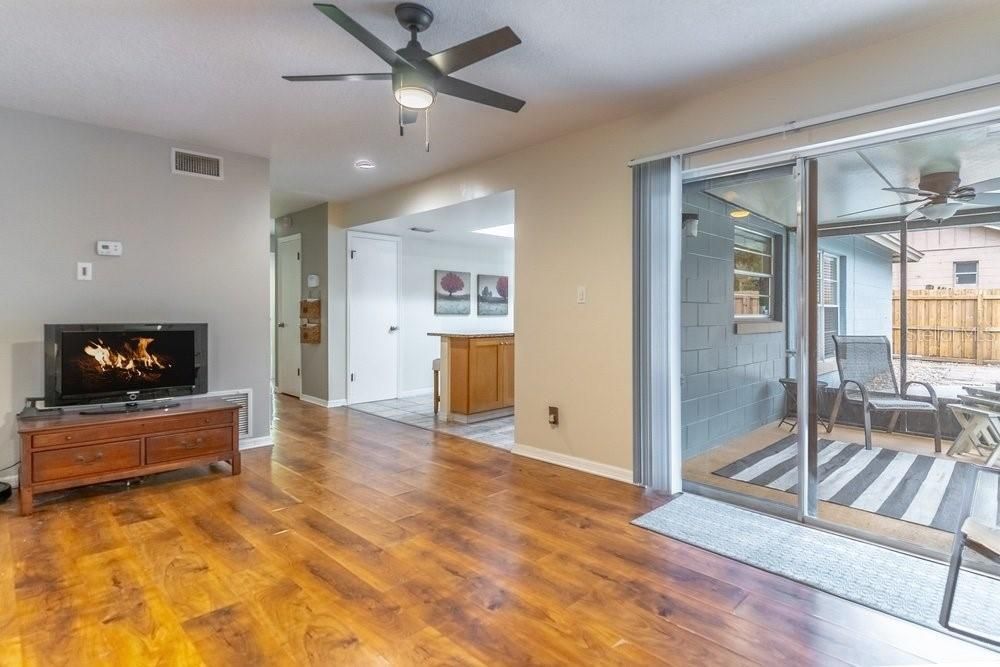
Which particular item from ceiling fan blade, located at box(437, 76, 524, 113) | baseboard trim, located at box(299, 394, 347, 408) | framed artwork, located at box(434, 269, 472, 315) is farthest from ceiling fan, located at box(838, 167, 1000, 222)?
baseboard trim, located at box(299, 394, 347, 408)

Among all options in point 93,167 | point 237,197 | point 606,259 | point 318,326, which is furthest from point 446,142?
point 318,326

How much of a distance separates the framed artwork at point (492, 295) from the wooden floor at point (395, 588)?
4.74 meters

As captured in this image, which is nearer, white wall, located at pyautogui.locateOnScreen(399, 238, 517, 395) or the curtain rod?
the curtain rod

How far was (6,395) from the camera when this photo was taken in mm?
3256

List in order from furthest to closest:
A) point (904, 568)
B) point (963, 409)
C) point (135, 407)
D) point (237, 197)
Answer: point (237, 197) < point (135, 407) < point (963, 409) < point (904, 568)

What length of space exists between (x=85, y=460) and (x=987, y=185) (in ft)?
16.4

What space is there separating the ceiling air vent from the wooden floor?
2328mm

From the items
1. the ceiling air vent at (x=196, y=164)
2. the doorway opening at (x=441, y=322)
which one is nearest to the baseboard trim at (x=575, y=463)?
the doorway opening at (x=441, y=322)

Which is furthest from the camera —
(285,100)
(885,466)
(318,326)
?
(318,326)

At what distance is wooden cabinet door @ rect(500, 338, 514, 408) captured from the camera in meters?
5.54

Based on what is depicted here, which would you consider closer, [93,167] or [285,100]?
[285,100]

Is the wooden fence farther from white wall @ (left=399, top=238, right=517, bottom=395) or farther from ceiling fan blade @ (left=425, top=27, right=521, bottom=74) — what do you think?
white wall @ (left=399, top=238, right=517, bottom=395)

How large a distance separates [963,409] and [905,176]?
3.99 feet

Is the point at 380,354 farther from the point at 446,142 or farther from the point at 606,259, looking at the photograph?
the point at 606,259
